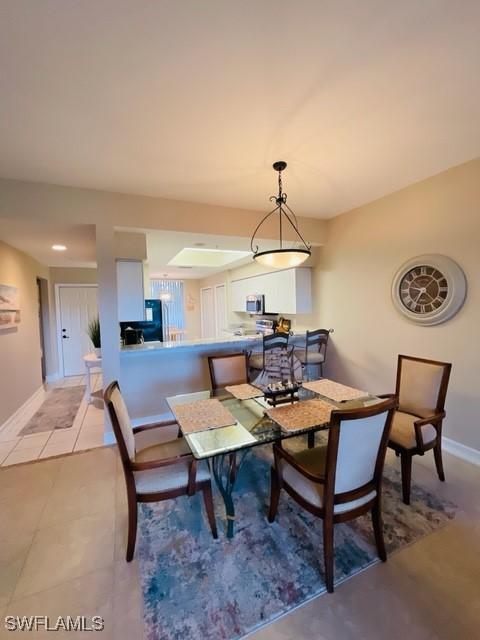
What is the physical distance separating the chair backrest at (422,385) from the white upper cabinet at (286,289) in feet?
6.34

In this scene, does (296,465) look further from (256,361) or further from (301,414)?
(256,361)

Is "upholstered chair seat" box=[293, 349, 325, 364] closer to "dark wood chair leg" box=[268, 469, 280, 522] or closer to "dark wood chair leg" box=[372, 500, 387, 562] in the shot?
"dark wood chair leg" box=[268, 469, 280, 522]

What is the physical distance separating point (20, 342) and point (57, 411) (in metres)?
1.13

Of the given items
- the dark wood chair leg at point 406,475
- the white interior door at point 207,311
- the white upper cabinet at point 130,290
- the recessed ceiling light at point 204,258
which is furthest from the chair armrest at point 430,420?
the white interior door at point 207,311

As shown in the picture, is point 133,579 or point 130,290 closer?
point 133,579

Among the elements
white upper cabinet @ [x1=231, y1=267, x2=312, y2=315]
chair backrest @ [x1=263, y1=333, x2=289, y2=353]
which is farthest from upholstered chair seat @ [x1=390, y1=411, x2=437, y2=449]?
white upper cabinet @ [x1=231, y1=267, x2=312, y2=315]

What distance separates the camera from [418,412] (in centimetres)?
243

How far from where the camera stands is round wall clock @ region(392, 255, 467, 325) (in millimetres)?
2600

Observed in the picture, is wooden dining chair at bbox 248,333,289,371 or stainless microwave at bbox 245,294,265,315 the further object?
stainless microwave at bbox 245,294,265,315

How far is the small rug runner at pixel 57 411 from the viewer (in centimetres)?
349

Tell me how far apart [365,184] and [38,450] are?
176 inches

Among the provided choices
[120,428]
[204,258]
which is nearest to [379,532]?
[120,428]

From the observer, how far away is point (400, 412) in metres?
2.50

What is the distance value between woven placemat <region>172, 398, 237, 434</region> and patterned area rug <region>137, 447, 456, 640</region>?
2.28ft
